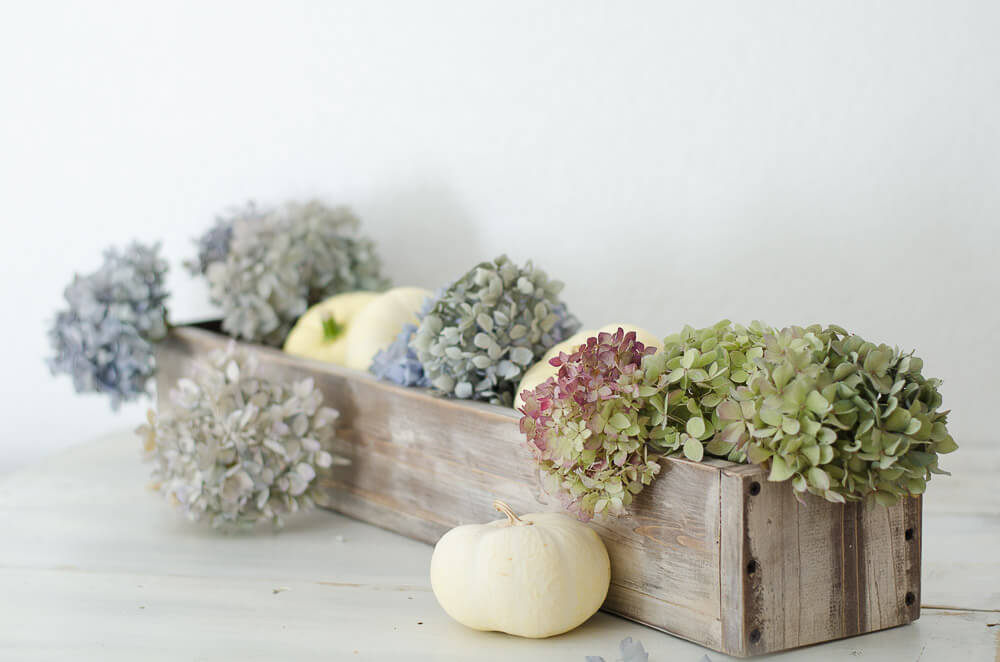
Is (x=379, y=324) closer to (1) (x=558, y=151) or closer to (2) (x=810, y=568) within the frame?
(1) (x=558, y=151)

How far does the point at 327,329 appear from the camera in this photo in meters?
1.44

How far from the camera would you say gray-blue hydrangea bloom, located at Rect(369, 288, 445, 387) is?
3.84ft

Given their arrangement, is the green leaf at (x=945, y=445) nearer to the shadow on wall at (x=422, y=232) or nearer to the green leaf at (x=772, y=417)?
the green leaf at (x=772, y=417)

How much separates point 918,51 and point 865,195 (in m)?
0.20

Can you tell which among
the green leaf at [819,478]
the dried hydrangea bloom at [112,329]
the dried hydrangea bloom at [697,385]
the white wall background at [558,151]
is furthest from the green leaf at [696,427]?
the dried hydrangea bloom at [112,329]

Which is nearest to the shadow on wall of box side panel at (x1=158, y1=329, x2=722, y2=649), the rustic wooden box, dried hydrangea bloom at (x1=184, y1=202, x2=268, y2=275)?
dried hydrangea bloom at (x1=184, y1=202, x2=268, y2=275)

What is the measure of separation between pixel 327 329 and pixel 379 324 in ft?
0.48

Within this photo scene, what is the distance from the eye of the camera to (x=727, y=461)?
2.75 feet

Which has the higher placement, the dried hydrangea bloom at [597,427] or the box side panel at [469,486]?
the dried hydrangea bloom at [597,427]

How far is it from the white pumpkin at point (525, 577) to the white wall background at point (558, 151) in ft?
2.21

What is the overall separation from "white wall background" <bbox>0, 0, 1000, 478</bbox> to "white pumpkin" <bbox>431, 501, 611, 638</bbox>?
2.21 feet

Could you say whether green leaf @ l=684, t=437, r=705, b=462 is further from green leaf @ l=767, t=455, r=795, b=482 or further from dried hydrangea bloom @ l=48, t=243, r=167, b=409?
dried hydrangea bloom @ l=48, t=243, r=167, b=409

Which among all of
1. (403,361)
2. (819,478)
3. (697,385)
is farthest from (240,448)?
(819,478)

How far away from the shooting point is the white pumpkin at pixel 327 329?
143 centimetres
